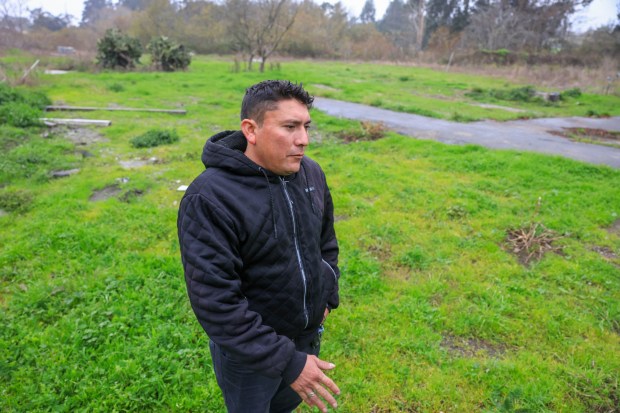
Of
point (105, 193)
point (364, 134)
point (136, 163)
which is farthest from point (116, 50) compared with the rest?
point (105, 193)

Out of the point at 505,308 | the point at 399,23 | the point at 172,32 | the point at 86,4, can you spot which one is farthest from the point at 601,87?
the point at 86,4

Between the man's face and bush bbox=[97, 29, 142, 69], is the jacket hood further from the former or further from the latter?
bush bbox=[97, 29, 142, 69]

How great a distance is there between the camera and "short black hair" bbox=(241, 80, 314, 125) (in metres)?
1.58

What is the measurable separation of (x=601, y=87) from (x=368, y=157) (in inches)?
734

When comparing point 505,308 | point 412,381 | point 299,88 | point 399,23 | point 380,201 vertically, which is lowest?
point 412,381

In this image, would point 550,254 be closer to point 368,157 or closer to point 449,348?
point 449,348

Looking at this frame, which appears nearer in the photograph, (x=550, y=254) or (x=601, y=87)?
(x=550, y=254)

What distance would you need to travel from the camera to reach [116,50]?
23.4 m

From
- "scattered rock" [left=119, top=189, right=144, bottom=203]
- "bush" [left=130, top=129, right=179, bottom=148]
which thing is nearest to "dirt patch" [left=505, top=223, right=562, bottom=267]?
"scattered rock" [left=119, top=189, right=144, bottom=203]

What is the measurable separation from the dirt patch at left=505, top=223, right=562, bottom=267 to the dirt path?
4380 millimetres

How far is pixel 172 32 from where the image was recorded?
46.4m

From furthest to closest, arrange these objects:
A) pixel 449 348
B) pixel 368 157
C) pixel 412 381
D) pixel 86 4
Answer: pixel 86 4 → pixel 368 157 → pixel 449 348 → pixel 412 381

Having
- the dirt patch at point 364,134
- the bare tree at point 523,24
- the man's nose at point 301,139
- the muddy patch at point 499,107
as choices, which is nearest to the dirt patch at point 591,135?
the muddy patch at point 499,107

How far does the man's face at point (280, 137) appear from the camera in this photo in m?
1.59
